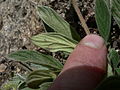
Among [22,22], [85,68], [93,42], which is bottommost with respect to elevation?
[85,68]

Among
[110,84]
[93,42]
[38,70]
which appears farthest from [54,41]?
[110,84]

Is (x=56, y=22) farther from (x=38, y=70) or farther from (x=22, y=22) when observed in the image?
(x=22, y=22)

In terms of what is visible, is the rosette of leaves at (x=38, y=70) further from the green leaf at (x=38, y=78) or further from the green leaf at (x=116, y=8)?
the green leaf at (x=116, y=8)

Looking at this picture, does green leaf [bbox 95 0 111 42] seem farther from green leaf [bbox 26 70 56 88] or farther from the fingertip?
green leaf [bbox 26 70 56 88]

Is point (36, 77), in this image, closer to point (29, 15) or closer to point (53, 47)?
point (53, 47)

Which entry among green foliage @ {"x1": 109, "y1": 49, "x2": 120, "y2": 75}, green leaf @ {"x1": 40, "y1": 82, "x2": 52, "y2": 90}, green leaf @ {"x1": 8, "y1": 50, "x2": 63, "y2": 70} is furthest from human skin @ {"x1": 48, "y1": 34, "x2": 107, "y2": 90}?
green leaf @ {"x1": 8, "y1": 50, "x2": 63, "y2": 70}

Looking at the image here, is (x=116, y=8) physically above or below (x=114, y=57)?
above
